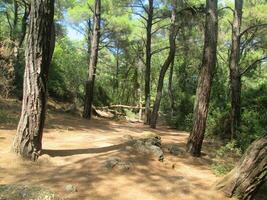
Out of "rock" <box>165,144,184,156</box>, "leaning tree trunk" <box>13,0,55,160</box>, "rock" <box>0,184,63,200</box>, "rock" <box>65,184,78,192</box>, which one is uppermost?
"leaning tree trunk" <box>13,0,55,160</box>

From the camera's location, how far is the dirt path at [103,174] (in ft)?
16.6

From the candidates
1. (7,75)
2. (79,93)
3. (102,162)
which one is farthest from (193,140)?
(79,93)

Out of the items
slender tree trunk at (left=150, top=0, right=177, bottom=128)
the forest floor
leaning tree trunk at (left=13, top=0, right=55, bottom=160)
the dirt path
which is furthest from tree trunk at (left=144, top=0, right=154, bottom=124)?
leaning tree trunk at (left=13, top=0, right=55, bottom=160)

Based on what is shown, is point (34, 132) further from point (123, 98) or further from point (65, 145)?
point (123, 98)

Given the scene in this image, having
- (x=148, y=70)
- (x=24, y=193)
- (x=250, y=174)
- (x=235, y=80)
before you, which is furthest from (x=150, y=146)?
(x=148, y=70)

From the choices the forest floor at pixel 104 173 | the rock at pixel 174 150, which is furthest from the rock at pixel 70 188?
the rock at pixel 174 150

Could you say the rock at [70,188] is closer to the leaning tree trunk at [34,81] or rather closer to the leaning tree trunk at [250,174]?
the leaning tree trunk at [34,81]

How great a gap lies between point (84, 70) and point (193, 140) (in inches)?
482

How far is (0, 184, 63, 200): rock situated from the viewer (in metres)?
4.04

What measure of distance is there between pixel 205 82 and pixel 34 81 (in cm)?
395

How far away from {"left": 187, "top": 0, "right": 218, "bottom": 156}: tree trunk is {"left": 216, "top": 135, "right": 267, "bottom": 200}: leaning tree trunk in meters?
2.58

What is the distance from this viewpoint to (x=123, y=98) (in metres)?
27.9

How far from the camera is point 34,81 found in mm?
6059

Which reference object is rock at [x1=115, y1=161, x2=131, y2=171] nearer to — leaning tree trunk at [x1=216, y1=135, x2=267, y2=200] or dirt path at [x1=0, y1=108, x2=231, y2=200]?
dirt path at [x1=0, y1=108, x2=231, y2=200]
